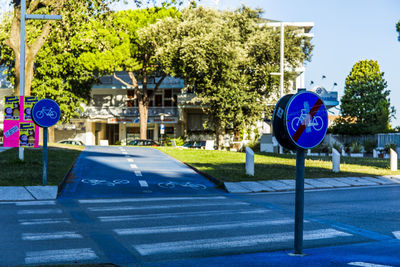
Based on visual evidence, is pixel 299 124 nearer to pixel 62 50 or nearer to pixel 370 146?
pixel 62 50

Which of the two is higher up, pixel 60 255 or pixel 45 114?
pixel 45 114

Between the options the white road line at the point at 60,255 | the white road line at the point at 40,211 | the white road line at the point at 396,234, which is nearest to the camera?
the white road line at the point at 60,255

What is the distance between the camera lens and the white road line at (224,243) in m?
5.96

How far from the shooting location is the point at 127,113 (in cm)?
5216

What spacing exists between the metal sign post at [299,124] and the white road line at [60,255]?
8.16 feet

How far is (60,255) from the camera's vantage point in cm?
559

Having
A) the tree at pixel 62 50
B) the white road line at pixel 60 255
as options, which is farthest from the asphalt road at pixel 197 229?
the tree at pixel 62 50

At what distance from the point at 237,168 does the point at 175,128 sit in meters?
36.3

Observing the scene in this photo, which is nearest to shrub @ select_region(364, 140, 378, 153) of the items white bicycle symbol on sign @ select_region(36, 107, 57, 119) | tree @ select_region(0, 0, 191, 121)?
tree @ select_region(0, 0, 191, 121)

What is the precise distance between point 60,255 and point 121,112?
47.5m

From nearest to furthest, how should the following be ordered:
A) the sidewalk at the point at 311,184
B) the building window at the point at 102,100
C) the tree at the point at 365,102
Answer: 1. the sidewalk at the point at 311,184
2. the tree at the point at 365,102
3. the building window at the point at 102,100

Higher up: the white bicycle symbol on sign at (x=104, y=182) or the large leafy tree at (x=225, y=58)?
the large leafy tree at (x=225, y=58)

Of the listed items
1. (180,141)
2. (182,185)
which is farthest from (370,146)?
(182,185)

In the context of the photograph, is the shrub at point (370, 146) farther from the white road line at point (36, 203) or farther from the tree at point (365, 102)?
the white road line at point (36, 203)
